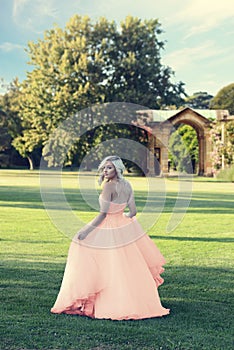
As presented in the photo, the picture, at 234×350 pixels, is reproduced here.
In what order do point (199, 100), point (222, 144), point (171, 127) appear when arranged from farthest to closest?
point (199, 100) → point (171, 127) → point (222, 144)

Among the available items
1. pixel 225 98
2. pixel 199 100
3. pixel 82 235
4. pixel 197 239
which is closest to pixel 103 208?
pixel 82 235

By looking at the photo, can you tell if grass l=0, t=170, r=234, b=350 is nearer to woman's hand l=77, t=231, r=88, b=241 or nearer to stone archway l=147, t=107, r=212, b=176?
woman's hand l=77, t=231, r=88, b=241

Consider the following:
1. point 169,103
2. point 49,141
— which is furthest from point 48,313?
point 169,103

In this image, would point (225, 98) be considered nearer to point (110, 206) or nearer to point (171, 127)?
point (171, 127)

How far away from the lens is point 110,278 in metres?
5.38

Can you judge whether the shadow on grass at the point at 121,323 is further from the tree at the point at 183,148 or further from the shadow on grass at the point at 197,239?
the tree at the point at 183,148

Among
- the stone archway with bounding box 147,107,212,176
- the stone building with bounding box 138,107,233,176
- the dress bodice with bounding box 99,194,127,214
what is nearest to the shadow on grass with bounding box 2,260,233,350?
the dress bodice with bounding box 99,194,127,214

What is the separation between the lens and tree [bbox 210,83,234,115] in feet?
226

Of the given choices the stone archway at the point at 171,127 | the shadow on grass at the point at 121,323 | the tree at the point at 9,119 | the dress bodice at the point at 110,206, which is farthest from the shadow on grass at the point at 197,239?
the tree at the point at 9,119

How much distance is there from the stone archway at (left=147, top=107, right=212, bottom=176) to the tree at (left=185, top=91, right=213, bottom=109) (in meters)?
38.2

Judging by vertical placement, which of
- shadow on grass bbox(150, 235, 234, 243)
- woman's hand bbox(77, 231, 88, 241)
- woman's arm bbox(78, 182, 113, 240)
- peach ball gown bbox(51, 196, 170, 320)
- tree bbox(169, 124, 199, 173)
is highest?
tree bbox(169, 124, 199, 173)

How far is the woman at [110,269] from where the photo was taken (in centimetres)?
535

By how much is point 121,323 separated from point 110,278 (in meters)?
0.40

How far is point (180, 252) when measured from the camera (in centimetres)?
926
